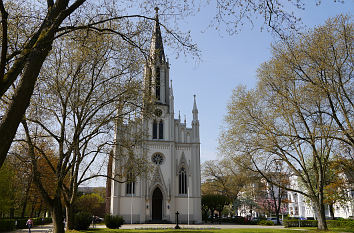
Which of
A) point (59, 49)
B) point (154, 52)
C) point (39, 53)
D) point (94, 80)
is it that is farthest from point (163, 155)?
point (39, 53)

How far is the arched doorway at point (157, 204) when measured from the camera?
38188mm

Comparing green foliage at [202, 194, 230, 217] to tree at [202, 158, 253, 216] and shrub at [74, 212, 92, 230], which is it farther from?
shrub at [74, 212, 92, 230]

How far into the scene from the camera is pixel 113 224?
2664 cm

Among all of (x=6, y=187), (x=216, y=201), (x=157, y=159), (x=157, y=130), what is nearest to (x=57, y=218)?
(x=6, y=187)

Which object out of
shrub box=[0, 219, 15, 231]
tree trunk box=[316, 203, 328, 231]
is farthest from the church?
tree trunk box=[316, 203, 328, 231]

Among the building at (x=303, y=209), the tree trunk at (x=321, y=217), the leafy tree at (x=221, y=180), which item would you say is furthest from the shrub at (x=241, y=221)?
the tree trunk at (x=321, y=217)

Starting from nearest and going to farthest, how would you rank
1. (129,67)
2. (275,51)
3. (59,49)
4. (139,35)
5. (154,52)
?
(139,35)
(154,52)
(59,49)
(129,67)
(275,51)

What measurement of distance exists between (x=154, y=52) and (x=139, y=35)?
131cm

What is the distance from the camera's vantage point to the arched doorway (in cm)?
3819

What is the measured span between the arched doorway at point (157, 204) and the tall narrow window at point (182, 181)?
2804 mm

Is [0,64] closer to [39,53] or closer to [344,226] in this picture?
[39,53]

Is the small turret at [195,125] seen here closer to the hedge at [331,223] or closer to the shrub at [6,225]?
the hedge at [331,223]

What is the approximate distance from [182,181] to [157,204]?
4431 millimetres

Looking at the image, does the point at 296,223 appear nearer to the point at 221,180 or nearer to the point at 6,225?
the point at 221,180
